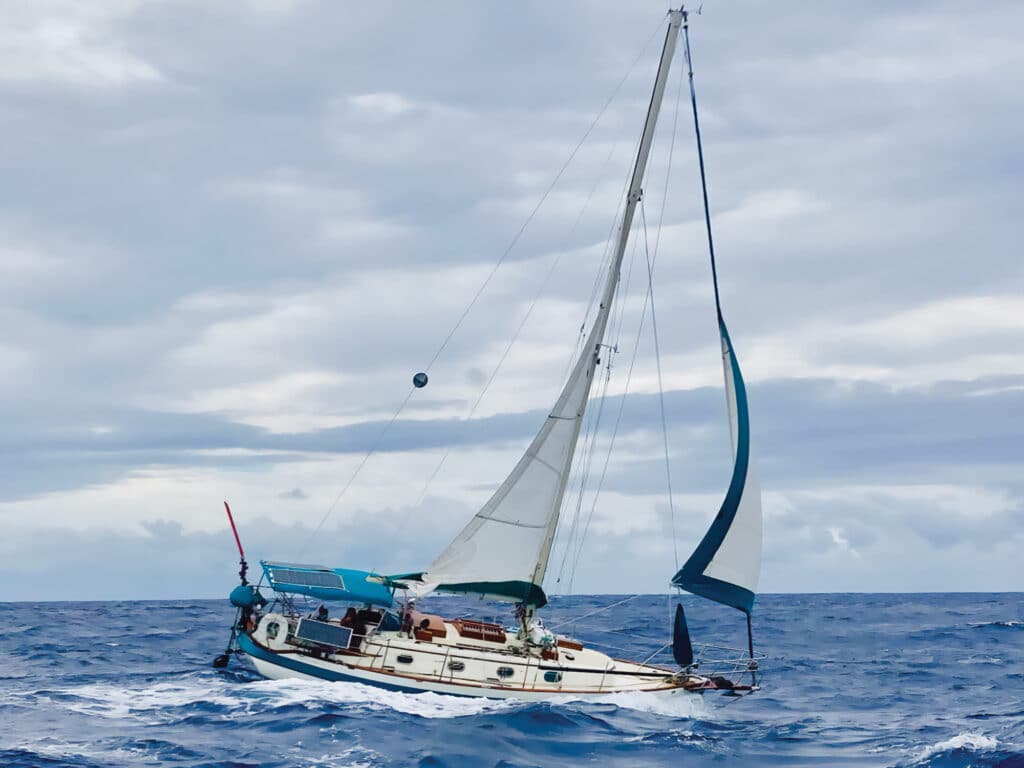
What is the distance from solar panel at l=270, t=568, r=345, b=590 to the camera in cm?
3186

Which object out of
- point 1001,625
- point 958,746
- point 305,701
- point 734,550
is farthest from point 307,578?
point 1001,625

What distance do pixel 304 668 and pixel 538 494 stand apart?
823cm

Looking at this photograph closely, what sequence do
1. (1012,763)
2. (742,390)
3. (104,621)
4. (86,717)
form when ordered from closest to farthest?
1. (1012,763)
2. (86,717)
3. (742,390)
4. (104,621)

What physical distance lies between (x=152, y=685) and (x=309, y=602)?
584cm

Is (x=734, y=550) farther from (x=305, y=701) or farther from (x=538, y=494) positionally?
(x=305, y=701)

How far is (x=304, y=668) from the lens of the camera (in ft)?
102

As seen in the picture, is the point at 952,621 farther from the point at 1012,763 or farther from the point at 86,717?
the point at 86,717

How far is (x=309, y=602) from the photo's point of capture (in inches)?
1298

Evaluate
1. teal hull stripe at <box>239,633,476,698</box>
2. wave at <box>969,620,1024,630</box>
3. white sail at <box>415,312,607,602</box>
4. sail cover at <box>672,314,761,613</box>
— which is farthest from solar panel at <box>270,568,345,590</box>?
wave at <box>969,620,1024,630</box>

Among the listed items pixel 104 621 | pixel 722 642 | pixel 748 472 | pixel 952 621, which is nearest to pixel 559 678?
pixel 748 472

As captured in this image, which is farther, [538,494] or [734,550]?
[538,494]

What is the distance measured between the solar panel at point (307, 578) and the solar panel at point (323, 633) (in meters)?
1.21

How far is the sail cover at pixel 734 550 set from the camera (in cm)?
2973

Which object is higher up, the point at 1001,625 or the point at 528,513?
the point at 528,513
